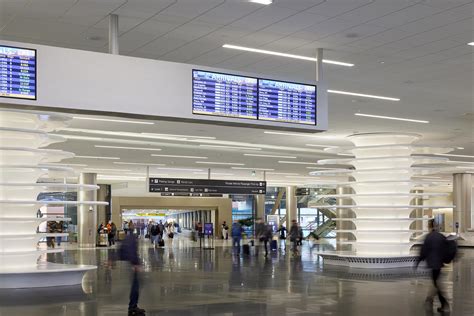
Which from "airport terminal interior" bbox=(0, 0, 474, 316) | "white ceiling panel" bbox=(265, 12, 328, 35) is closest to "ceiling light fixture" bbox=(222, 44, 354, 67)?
"airport terminal interior" bbox=(0, 0, 474, 316)

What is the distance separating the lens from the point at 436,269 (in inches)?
427

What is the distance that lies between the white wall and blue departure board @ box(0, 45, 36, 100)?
8 centimetres

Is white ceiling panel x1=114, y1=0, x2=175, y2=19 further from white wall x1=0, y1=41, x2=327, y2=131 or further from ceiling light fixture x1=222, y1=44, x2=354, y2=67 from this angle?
ceiling light fixture x1=222, y1=44, x2=354, y2=67

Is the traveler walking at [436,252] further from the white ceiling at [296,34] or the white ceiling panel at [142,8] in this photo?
the white ceiling panel at [142,8]

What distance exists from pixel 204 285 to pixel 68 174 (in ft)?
13.5

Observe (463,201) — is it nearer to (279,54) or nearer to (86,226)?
(86,226)

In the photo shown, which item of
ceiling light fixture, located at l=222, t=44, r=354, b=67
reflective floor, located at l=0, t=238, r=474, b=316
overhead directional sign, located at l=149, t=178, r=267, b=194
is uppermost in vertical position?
ceiling light fixture, located at l=222, t=44, r=354, b=67

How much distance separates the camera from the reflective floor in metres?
10.8

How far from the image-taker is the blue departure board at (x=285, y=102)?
10547 mm

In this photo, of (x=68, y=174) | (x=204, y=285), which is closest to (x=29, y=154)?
(x=68, y=174)

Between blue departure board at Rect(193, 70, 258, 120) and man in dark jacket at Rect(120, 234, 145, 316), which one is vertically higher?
blue departure board at Rect(193, 70, 258, 120)

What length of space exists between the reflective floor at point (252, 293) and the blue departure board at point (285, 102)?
323 cm

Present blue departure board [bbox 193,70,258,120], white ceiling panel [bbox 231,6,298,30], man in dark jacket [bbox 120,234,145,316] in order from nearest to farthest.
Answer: white ceiling panel [bbox 231,6,298,30] → blue departure board [bbox 193,70,258,120] → man in dark jacket [bbox 120,234,145,316]

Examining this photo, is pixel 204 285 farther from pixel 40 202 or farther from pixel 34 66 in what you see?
pixel 34 66
